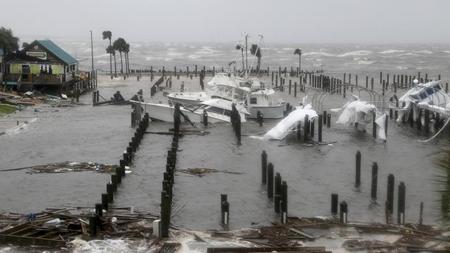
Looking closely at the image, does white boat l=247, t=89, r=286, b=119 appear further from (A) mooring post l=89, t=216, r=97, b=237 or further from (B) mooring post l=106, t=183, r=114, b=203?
(A) mooring post l=89, t=216, r=97, b=237

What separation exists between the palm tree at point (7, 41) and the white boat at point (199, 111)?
26.5 meters

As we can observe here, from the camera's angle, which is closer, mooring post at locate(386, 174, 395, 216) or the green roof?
mooring post at locate(386, 174, 395, 216)

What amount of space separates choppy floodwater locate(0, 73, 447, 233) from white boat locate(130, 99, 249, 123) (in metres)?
0.80

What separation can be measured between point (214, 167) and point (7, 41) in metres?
43.4

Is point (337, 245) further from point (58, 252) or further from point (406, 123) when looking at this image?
point (406, 123)

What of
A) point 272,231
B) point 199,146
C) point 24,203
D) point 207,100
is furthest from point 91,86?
point 272,231

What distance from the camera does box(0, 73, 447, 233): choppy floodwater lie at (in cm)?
2491

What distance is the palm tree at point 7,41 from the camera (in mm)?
67312

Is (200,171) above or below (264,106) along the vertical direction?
below

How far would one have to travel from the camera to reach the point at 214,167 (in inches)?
1293

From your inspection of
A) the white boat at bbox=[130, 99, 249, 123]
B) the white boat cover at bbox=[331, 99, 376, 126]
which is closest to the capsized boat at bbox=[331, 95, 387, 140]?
the white boat cover at bbox=[331, 99, 376, 126]

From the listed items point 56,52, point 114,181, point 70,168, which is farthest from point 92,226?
point 56,52

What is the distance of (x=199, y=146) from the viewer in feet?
128

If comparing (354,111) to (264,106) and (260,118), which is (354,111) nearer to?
(260,118)
